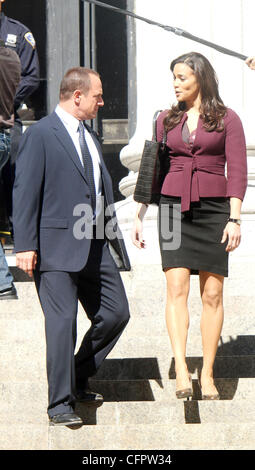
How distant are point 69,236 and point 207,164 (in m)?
0.89

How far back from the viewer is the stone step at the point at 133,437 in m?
5.61

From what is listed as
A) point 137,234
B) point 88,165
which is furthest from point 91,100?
point 137,234

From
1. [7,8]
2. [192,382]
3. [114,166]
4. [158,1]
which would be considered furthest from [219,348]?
[7,8]

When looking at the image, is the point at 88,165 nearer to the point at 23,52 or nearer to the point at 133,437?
the point at 133,437

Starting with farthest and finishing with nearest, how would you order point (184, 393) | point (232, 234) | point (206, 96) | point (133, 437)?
point (206, 96) < point (232, 234) < point (184, 393) < point (133, 437)

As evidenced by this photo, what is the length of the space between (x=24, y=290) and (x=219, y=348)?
1.44 metres

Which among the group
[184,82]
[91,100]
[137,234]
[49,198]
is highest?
[184,82]

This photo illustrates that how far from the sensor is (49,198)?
6.16m

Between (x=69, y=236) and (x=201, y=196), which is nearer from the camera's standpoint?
(x=69, y=236)

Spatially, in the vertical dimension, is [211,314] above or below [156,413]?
above

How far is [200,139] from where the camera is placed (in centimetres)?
643

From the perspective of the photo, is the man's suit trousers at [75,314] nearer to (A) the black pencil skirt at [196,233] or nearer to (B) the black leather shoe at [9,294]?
(A) the black pencil skirt at [196,233]

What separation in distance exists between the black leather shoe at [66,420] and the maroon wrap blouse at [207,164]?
1.31 m
